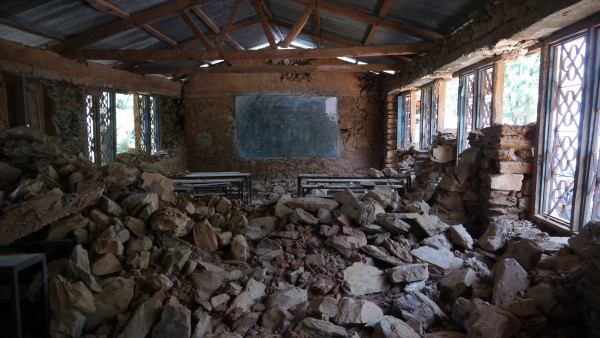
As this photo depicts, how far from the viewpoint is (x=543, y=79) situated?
4012 mm

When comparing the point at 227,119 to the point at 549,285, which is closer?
the point at 549,285

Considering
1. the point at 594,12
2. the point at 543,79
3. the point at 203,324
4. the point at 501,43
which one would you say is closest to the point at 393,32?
the point at 501,43

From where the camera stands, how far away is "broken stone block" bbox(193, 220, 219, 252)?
3666 millimetres

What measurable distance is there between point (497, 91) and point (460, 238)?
2122 mm

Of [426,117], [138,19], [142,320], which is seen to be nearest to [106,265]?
[142,320]

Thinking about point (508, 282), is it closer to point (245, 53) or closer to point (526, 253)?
point (526, 253)

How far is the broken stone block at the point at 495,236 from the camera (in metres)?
3.87

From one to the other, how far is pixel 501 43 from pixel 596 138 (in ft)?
4.66

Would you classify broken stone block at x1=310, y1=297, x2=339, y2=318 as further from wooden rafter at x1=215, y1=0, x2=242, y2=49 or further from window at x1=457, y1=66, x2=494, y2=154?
wooden rafter at x1=215, y1=0, x2=242, y2=49

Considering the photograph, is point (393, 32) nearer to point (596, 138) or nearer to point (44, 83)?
point (596, 138)

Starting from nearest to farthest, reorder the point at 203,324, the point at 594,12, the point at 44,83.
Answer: the point at 203,324, the point at 594,12, the point at 44,83

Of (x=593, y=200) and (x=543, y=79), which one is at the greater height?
(x=543, y=79)

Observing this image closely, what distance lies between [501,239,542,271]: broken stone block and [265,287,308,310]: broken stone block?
1.98 meters

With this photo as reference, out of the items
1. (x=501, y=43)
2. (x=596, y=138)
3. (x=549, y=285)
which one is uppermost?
(x=501, y=43)
